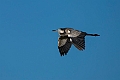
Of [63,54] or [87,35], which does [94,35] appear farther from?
[63,54]

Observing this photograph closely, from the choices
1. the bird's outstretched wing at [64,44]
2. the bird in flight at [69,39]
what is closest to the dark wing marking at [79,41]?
the bird in flight at [69,39]

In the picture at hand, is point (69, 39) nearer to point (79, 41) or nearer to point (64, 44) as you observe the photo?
point (64, 44)

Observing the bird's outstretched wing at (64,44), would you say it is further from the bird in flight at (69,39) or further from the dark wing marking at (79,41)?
the dark wing marking at (79,41)

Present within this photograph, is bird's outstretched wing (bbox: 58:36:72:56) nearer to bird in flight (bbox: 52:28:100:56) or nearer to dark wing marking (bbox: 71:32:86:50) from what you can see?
bird in flight (bbox: 52:28:100:56)

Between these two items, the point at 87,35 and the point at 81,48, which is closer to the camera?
the point at 81,48

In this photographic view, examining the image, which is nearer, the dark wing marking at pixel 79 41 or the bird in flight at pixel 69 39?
the dark wing marking at pixel 79 41

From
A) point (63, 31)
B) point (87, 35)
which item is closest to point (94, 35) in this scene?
point (87, 35)

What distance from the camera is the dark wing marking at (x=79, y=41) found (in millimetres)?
21031

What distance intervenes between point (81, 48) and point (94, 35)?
1.66m

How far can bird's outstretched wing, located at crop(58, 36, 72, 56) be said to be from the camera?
22281 mm

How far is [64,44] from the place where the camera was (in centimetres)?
2278

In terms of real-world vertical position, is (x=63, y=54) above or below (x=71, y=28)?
below

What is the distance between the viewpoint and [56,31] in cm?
2336

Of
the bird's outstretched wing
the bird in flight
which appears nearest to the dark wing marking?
the bird in flight
